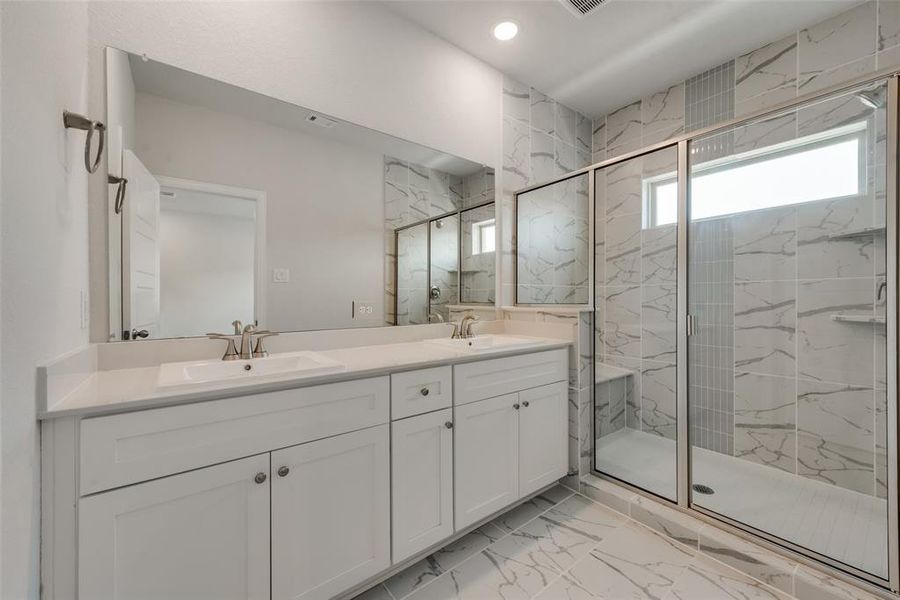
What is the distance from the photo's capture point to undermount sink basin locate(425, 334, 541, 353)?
175 centimetres

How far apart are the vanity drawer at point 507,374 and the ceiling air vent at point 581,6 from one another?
5.89 ft

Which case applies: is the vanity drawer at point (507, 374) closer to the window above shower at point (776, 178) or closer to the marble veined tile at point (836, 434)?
the window above shower at point (776, 178)

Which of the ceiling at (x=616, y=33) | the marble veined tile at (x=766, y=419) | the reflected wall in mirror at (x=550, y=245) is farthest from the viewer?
the reflected wall in mirror at (x=550, y=245)

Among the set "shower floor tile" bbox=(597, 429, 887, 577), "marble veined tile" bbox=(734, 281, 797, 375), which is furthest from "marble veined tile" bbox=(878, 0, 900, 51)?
"shower floor tile" bbox=(597, 429, 887, 577)

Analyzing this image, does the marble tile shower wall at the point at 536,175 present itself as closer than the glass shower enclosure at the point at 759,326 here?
No

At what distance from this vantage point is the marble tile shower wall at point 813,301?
5.64 ft

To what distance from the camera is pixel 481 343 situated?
2.05 meters

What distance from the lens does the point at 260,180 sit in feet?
5.13

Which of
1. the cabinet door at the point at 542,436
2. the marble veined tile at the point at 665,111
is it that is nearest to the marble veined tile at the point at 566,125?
the marble veined tile at the point at 665,111

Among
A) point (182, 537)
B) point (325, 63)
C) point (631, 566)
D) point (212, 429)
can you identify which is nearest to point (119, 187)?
point (212, 429)

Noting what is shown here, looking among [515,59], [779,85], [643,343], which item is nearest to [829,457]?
[643,343]

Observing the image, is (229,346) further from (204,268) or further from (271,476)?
(271,476)

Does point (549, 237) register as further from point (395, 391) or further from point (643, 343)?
point (395, 391)

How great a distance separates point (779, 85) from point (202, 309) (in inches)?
129
